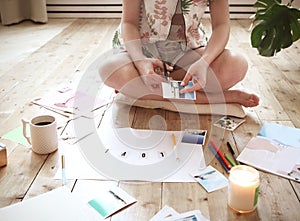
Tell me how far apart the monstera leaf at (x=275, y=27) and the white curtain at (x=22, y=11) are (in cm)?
216

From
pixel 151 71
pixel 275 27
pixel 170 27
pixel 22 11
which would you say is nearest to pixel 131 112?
pixel 151 71

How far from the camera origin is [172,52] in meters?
1.80

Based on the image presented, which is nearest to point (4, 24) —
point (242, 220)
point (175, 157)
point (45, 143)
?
point (45, 143)

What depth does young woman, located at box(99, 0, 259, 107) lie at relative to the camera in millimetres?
1704

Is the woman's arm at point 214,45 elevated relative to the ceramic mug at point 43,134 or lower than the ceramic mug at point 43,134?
elevated

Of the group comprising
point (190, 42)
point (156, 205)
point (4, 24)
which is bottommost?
point (4, 24)

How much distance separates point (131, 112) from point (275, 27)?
672 millimetres

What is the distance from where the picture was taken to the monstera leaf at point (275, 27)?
1.69m

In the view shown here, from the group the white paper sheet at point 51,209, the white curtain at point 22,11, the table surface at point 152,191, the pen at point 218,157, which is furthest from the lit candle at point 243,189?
the white curtain at point 22,11

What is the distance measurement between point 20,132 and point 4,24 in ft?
7.07

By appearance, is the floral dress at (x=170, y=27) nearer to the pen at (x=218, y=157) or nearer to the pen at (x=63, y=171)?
the pen at (x=218, y=157)

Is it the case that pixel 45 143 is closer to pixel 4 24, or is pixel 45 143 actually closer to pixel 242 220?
pixel 242 220

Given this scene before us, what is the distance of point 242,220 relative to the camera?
3.60ft


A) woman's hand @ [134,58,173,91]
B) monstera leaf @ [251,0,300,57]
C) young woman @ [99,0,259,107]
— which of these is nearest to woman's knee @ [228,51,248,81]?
young woman @ [99,0,259,107]
